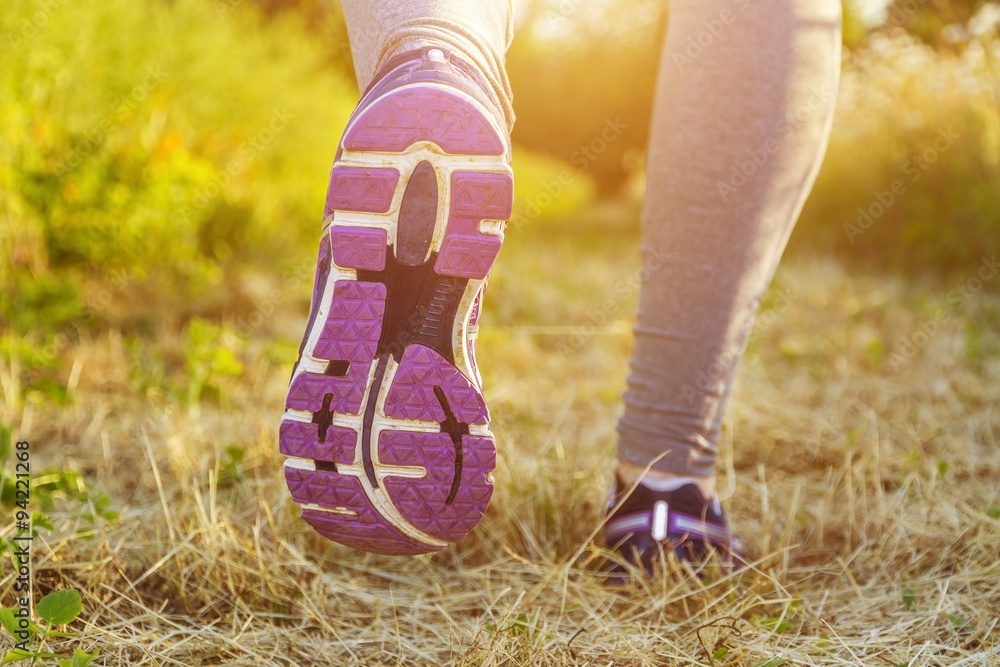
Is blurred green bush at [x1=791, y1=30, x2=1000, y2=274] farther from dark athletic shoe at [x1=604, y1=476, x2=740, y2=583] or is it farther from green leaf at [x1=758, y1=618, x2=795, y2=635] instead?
green leaf at [x1=758, y1=618, x2=795, y2=635]

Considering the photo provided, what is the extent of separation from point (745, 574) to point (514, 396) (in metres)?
1.06

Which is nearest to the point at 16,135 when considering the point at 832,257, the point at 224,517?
the point at 224,517

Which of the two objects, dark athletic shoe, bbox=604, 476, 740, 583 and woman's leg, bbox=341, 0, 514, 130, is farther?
dark athletic shoe, bbox=604, 476, 740, 583

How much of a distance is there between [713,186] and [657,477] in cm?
39

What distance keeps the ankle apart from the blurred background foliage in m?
0.86

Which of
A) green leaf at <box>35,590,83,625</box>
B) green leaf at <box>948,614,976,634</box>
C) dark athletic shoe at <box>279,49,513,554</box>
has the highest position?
dark athletic shoe at <box>279,49,513,554</box>

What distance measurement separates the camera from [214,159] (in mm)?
3168

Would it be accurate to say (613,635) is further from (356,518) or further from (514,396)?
(514,396)

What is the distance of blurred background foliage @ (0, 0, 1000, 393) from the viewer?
2221mm

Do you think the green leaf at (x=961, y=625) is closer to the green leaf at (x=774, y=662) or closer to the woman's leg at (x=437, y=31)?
the green leaf at (x=774, y=662)

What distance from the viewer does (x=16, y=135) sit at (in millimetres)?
2148

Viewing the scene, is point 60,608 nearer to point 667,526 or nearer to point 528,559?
point 528,559

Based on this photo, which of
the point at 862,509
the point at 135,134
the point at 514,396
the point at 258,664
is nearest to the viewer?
the point at 258,664

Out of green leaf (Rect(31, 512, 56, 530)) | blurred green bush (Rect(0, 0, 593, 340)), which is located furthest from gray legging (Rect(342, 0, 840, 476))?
blurred green bush (Rect(0, 0, 593, 340))
